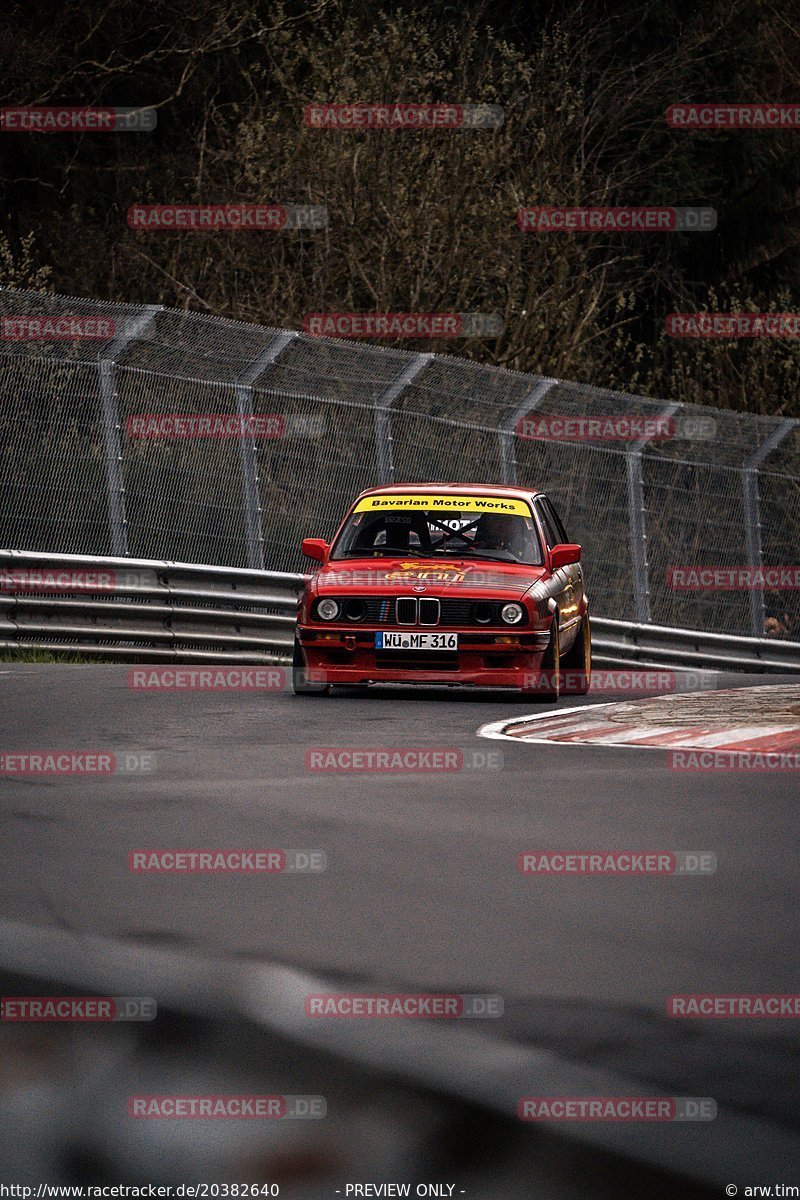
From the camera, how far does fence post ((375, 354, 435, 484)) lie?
68.8 ft

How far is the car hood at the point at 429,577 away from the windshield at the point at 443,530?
29cm

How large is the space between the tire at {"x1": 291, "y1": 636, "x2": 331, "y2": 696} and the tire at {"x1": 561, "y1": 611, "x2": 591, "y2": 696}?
1714 millimetres

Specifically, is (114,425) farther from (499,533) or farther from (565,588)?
(565,588)

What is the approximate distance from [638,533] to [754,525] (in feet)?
6.88

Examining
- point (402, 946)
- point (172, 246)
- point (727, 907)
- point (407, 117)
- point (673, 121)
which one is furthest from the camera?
point (673, 121)

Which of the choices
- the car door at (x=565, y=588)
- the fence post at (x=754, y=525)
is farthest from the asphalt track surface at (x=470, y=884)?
the fence post at (x=754, y=525)

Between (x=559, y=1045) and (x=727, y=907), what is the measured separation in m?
1.99

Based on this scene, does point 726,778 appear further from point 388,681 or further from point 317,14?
point 317,14

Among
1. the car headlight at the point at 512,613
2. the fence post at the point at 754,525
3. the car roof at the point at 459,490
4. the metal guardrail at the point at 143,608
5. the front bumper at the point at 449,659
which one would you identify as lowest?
the fence post at the point at 754,525

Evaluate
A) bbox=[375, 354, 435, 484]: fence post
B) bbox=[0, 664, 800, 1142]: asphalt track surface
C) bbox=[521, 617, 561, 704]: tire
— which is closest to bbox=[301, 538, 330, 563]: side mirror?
bbox=[521, 617, 561, 704]: tire

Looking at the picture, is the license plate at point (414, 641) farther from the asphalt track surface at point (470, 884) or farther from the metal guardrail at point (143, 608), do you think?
the metal guardrail at point (143, 608)

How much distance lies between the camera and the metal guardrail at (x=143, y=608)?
17.5 m

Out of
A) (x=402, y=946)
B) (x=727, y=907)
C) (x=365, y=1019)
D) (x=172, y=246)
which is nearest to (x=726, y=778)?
(x=727, y=907)

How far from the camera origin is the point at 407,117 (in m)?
29.3
